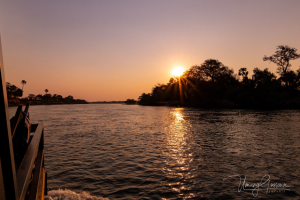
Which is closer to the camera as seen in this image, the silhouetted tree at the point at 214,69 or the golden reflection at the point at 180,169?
the golden reflection at the point at 180,169

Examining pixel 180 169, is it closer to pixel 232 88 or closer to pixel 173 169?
pixel 173 169

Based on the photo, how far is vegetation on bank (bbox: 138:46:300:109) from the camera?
255 feet

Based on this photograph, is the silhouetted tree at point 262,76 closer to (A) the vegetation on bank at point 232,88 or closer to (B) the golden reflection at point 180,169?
(A) the vegetation on bank at point 232,88

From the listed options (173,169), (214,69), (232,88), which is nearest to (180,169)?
(173,169)

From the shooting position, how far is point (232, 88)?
8844 centimetres

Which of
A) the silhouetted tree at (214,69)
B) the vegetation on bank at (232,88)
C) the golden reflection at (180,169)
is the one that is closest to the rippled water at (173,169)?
the golden reflection at (180,169)

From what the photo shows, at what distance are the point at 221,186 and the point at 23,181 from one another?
277 inches

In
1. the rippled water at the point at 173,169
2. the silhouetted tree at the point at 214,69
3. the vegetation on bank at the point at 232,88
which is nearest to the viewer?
the rippled water at the point at 173,169

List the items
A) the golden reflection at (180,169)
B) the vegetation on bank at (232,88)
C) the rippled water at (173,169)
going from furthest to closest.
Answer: the vegetation on bank at (232,88), the golden reflection at (180,169), the rippled water at (173,169)

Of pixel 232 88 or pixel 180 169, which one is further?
pixel 232 88

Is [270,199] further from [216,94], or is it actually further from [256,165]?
[216,94]

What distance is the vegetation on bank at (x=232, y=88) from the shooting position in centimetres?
7788

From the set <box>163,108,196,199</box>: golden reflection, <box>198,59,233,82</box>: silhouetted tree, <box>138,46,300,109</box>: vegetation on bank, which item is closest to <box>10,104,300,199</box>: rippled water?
<box>163,108,196,199</box>: golden reflection

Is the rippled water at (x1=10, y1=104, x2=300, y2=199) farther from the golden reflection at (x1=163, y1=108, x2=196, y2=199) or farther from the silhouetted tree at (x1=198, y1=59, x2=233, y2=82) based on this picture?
the silhouetted tree at (x1=198, y1=59, x2=233, y2=82)
